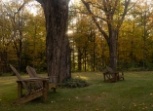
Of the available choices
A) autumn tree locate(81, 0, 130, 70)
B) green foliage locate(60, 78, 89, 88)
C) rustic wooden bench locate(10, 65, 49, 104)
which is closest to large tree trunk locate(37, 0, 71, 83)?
green foliage locate(60, 78, 89, 88)

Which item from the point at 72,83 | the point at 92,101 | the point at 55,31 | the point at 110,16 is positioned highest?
the point at 110,16

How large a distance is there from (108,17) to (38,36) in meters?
22.0

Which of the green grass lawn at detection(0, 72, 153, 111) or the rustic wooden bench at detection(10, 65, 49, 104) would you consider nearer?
the green grass lawn at detection(0, 72, 153, 111)

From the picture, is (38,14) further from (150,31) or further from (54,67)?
(54,67)

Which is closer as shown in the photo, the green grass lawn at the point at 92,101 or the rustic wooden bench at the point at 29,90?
the green grass lawn at the point at 92,101

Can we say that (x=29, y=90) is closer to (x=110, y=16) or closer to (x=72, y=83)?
(x=72, y=83)

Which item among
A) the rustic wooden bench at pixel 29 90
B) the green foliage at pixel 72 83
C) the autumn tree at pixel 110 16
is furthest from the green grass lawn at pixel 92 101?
the autumn tree at pixel 110 16

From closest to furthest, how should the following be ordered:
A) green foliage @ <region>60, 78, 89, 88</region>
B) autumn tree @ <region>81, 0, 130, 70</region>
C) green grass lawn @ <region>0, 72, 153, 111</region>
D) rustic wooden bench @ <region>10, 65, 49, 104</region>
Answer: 1. green grass lawn @ <region>0, 72, 153, 111</region>
2. rustic wooden bench @ <region>10, 65, 49, 104</region>
3. green foliage @ <region>60, 78, 89, 88</region>
4. autumn tree @ <region>81, 0, 130, 70</region>

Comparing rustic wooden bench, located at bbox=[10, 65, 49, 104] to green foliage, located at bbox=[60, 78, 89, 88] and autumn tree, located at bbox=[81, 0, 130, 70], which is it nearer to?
green foliage, located at bbox=[60, 78, 89, 88]

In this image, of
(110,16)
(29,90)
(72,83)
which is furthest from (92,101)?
(110,16)

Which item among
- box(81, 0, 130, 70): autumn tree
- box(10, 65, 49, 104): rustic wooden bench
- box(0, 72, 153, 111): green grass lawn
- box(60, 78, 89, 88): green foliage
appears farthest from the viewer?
box(81, 0, 130, 70): autumn tree

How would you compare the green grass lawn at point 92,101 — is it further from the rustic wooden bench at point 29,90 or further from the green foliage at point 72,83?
the green foliage at point 72,83

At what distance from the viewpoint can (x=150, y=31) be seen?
4744 centimetres

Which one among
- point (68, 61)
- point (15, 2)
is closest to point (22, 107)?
point (68, 61)
